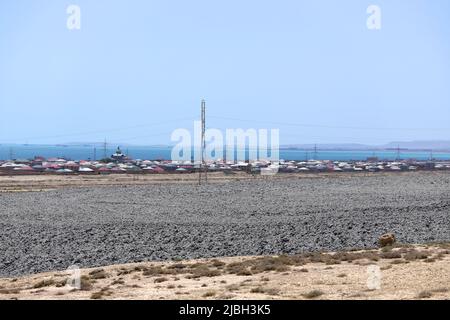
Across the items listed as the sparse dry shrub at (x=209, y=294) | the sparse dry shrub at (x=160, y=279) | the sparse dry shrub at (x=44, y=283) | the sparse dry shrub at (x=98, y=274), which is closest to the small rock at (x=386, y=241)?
the sparse dry shrub at (x=160, y=279)

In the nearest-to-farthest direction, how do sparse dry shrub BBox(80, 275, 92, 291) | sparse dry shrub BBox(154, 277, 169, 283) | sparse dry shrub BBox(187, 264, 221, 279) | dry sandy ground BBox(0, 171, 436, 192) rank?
sparse dry shrub BBox(80, 275, 92, 291), sparse dry shrub BBox(154, 277, 169, 283), sparse dry shrub BBox(187, 264, 221, 279), dry sandy ground BBox(0, 171, 436, 192)

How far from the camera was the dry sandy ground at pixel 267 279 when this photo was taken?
52.6 ft

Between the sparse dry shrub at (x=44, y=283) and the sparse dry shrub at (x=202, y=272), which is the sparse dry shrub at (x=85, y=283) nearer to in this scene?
the sparse dry shrub at (x=44, y=283)

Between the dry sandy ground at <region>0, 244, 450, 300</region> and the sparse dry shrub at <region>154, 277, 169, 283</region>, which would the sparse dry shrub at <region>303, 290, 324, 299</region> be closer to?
the dry sandy ground at <region>0, 244, 450, 300</region>

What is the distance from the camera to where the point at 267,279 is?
61.2 ft

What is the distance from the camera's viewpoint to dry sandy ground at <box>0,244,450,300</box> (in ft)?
52.6

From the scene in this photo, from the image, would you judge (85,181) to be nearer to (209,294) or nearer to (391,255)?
(391,255)

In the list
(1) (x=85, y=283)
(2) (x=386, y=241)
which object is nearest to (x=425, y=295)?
(1) (x=85, y=283)

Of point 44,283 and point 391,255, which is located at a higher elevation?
point 391,255

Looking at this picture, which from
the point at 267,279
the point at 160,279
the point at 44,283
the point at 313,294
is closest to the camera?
the point at 313,294

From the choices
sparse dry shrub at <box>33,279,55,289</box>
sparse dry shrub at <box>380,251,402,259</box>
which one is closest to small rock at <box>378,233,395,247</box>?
sparse dry shrub at <box>380,251,402,259</box>

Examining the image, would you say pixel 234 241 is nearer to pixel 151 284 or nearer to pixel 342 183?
pixel 151 284

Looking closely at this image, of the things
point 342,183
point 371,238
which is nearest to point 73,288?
point 371,238
